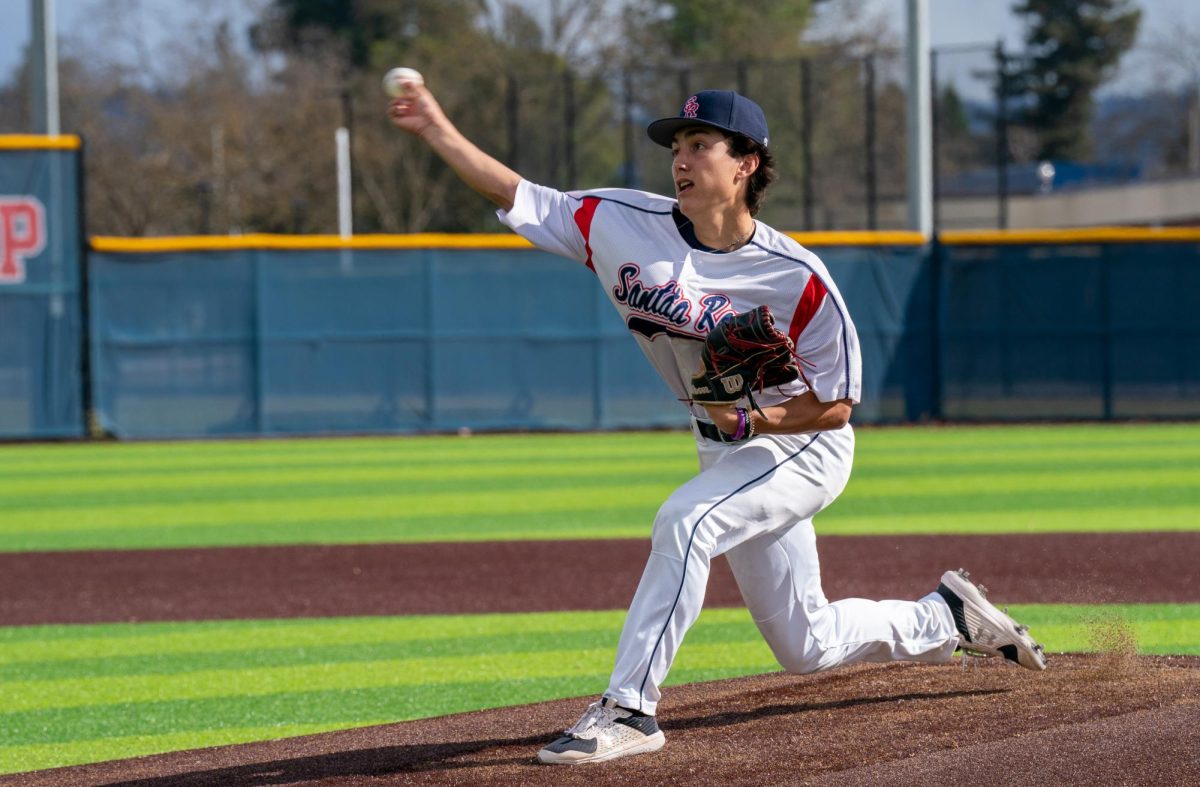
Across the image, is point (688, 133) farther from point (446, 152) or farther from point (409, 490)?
point (409, 490)

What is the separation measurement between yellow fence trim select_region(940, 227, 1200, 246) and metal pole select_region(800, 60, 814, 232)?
23.7 ft

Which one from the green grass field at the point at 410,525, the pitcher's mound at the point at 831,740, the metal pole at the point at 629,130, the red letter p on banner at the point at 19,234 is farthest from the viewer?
the metal pole at the point at 629,130

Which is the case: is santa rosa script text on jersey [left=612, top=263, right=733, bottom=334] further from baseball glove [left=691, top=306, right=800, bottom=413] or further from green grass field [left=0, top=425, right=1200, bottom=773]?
green grass field [left=0, top=425, right=1200, bottom=773]

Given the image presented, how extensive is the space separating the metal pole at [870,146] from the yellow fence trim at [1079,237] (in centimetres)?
684

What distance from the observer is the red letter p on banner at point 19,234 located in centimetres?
1580

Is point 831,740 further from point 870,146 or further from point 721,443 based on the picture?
point 870,146

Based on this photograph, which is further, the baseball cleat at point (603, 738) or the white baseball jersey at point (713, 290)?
the white baseball jersey at point (713, 290)

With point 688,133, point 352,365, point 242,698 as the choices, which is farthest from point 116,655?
point 352,365

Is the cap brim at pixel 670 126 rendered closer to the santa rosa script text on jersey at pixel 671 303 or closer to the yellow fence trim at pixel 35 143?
the santa rosa script text on jersey at pixel 671 303

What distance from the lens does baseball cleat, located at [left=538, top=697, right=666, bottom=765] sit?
3.87 m

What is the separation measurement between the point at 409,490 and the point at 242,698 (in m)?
6.42

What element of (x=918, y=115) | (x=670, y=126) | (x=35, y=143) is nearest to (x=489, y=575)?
(x=670, y=126)

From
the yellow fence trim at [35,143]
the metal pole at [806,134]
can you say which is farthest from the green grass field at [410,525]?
the metal pole at [806,134]

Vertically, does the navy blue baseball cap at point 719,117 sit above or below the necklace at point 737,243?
above
